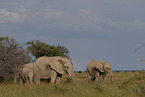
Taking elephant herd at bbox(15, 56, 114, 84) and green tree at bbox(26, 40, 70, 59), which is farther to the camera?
green tree at bbox(26, 40, 70, 59)

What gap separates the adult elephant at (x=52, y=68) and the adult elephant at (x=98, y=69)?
5247 millimetres

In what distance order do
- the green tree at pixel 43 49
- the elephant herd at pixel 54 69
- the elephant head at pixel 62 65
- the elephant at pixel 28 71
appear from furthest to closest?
the green tree at pixel 43 49 < the elephant at pixel 28 71 < the elephant herd at pixel 54 69 < the elephant head at pixel 62 65

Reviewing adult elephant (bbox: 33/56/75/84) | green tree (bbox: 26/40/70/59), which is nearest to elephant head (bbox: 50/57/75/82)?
adult elephant (bbox: 33/56/75/84)

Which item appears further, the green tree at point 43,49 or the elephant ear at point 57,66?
the green tree at point 43,49

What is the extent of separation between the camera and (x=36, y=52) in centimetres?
4644

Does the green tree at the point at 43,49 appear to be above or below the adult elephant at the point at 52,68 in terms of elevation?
above

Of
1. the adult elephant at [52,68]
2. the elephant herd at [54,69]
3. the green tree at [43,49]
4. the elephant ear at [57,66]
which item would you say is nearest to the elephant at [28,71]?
the elephant herd at [54,69]

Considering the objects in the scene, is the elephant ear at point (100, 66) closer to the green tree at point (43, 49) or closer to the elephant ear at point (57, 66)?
the elephant ear at point (57, 66)

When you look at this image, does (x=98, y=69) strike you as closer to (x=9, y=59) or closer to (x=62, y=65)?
(x=62, y=65)

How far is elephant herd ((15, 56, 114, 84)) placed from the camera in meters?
15.5

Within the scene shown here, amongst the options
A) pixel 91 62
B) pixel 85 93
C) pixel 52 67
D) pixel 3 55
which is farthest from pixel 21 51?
pixel 85 93

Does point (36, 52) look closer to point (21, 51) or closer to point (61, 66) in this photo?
point (21, 51)

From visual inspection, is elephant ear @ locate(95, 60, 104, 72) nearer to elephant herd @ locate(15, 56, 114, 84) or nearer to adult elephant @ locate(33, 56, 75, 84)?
elephant herd @ locate(15, 56, 114, 84)

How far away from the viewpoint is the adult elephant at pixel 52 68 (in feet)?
50.4
